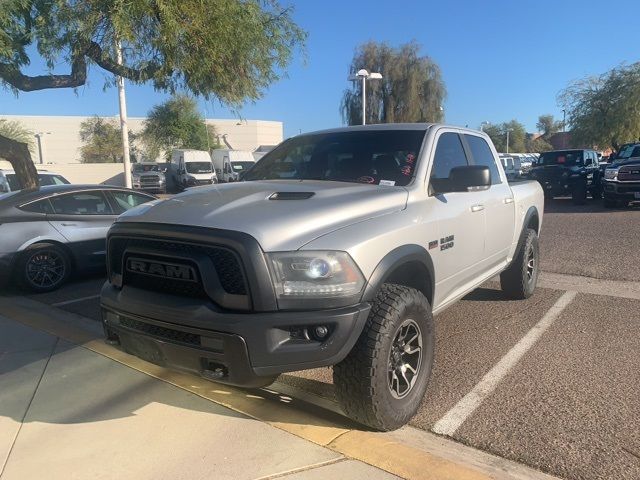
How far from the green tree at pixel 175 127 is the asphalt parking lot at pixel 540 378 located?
4509 cm

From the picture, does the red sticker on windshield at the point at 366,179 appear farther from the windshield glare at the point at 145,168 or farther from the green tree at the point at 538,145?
the green tree at the point at 538,145

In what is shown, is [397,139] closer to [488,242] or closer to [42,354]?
[488,242]

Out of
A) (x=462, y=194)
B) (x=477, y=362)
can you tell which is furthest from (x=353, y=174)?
(x=477, y=362)

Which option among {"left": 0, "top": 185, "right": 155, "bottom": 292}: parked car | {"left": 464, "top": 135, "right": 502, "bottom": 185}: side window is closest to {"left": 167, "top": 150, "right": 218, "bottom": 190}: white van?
{"left": 0, "top": 185, "right": 155, "bottom": 292}: parked car

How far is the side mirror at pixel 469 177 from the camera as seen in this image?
3682mm

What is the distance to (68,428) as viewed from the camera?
3.35 m

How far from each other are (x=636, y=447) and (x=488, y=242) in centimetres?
206

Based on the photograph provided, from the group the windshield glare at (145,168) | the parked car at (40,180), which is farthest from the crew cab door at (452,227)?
Result: the windshield glare at (145,168)

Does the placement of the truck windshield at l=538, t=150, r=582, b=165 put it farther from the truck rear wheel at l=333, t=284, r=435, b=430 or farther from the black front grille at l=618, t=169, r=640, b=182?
the truck rear wheel at l=333, t=284, r=435, b=430

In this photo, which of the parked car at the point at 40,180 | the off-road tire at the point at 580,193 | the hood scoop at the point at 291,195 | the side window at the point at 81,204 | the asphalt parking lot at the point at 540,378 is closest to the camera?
the asphalt parking lot at the point at 540,378

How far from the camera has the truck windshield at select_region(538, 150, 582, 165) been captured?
58.6 ft

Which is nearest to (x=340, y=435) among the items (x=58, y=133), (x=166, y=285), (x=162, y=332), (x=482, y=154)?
(x=162, y=332)

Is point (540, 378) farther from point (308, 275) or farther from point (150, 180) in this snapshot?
point (150, 180)

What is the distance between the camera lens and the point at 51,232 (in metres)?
6.86
